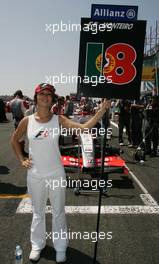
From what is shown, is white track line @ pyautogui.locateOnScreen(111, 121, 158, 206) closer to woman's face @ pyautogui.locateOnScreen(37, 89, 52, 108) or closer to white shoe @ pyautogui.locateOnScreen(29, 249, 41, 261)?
white shoe @ pyautogui.locateOnScreen(29, 249, 41, 261)

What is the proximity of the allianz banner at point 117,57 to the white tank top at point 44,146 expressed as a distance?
0.71m

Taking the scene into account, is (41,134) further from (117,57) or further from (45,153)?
(117,57)

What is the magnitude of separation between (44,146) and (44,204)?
77cm

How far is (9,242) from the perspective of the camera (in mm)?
4613

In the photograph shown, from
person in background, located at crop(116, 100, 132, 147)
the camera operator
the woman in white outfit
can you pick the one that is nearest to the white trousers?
the woman in white outfit

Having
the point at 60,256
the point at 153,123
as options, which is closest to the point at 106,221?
the point at 60,256

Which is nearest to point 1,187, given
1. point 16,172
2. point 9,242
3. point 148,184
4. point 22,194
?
point 22,194

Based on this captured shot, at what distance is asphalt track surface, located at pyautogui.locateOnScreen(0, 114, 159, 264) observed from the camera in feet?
14.2

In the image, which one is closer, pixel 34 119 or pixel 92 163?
pixel 34 119

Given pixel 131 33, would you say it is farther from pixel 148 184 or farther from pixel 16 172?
pixel 16 172

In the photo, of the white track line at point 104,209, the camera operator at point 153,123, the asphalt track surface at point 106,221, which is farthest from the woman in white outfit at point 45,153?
the camera operator at point 153,123

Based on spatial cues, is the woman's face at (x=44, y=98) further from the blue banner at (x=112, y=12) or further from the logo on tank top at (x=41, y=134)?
the blue banner at (x=112, y=12)

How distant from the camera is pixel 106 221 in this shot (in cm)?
543

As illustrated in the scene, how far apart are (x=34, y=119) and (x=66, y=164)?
3820mm
